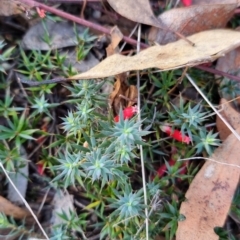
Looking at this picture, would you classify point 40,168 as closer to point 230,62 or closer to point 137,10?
point 137,10

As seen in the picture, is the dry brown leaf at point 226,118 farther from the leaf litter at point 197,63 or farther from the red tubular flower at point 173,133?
the red tubular flower at point 173,133

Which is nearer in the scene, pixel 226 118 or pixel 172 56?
Result: pixel 172 56

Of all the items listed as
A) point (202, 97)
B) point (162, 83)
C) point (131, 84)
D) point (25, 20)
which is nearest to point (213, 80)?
point (202, 97)

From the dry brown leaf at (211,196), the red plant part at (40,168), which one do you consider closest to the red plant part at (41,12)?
the red plant part at (40,168)

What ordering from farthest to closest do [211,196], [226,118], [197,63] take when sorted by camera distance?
[226,118], [211,196], [197,63]

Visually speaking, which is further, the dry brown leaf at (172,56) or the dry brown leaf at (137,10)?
the dry brown leaf at (137,10)

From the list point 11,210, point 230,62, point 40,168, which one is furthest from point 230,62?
point 11,210

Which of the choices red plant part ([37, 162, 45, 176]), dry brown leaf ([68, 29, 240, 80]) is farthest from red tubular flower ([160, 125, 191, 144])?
red plant part ([37, 162, 45, 176])
